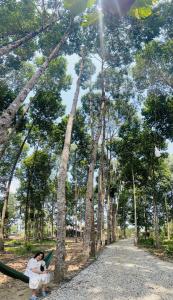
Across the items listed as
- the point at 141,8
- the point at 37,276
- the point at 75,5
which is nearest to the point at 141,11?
the point at 141,8

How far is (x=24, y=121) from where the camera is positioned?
66.2ft

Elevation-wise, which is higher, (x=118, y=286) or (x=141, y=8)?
(x=141, y=8)

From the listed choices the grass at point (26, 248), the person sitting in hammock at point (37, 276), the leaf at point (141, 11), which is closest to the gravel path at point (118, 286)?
the person sitting in hammock at point (37, 276)

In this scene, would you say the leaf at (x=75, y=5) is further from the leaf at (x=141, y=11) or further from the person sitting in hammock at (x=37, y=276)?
the person sitting in hammock at (x=37, y=276)

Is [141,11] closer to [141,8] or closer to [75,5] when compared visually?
[141,8]

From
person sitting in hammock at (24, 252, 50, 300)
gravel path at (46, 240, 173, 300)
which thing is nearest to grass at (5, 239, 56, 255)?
gravel path at (46, 240, 173, 300)

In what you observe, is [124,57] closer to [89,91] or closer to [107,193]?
[89,91]

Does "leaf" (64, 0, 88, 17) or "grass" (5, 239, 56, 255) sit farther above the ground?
"leaf" (64, 0, 88, 17)

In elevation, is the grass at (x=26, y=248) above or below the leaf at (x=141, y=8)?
below

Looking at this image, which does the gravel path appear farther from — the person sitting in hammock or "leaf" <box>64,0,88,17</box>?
"leaf" <box>64,0,88,17</box>

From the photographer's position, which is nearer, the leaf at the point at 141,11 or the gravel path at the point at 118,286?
the leaf at the point at 141,11

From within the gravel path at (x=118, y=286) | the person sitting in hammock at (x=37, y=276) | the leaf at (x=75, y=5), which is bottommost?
the gravel path at (x=118, y=286)

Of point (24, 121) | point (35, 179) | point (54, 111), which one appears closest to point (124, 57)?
point (54, 111)

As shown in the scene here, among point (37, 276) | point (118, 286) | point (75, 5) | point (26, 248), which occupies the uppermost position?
point (75, 5)
